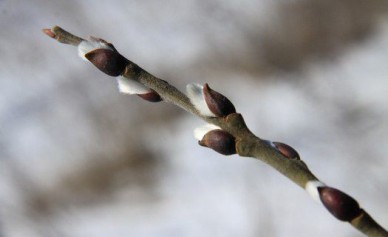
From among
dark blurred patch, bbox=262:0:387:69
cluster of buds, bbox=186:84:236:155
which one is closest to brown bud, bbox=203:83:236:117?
cluster of buds, bbox=186:84:236:155

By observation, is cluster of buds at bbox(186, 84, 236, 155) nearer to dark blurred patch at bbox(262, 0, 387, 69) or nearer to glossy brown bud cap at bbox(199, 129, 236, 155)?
glossy brown bud cap at bbox(199, 129, 236, 155)

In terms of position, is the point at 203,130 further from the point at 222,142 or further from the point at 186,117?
the point at 186,117

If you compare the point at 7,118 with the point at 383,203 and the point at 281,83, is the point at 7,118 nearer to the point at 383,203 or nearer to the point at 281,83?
the point at 281,83

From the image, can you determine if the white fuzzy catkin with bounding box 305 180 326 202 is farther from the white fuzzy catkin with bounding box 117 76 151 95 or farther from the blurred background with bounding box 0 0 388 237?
the blurred background with bounding box 0 0 388 237

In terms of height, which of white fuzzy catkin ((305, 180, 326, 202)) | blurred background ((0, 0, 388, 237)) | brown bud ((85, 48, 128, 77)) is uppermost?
blurred background ((0, 0, 388, 237))

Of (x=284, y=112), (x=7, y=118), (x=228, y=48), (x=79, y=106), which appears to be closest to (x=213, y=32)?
(x=228, y=48)

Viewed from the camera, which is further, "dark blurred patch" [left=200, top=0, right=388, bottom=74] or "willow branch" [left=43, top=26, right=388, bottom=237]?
"dark blurred patch" [left=200, top=0, right=388, bottom=74]

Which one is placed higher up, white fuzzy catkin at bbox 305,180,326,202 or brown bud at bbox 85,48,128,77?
brown bud at bbox 85,48,128,77

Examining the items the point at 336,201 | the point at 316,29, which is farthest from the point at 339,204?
the point at 316,29
